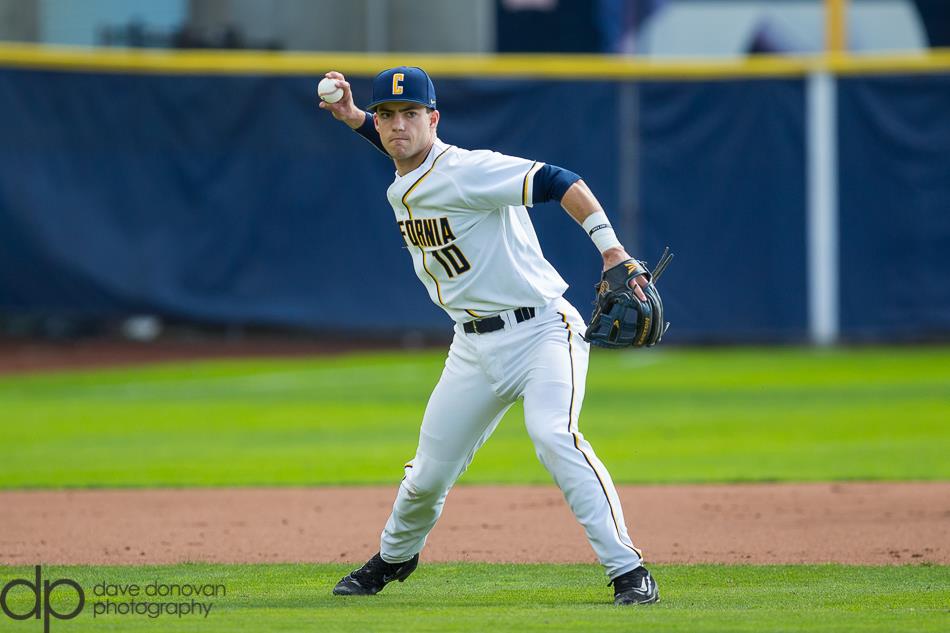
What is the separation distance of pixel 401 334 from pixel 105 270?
379cm

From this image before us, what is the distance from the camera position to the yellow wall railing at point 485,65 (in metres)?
17.2

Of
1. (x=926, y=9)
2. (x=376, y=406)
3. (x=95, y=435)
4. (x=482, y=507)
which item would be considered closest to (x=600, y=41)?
(x=926, y=9)

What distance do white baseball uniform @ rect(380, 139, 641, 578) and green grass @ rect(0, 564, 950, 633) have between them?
0.38m

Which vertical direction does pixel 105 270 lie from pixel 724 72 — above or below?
below

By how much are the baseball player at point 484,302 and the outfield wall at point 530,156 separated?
12.2 metres

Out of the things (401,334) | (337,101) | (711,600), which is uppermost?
(337,101)

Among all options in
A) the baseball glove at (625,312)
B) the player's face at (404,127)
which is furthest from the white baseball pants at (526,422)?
the player's face at (404,127)

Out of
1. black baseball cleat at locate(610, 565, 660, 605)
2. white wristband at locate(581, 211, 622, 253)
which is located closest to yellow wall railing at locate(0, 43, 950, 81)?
white wristband at locate(581, 211, 622, 253)

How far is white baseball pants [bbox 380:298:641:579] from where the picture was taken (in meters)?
4.57

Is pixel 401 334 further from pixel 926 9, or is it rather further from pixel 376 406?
pixel 926 9

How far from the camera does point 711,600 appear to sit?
15.4 ft

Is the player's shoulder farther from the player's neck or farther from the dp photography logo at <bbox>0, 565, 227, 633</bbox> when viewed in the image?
the dp photography logo at <bbox>0, 565, 227, 633</bbox>

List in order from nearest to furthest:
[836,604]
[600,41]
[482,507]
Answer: [836,604], [482,507], [600,41]

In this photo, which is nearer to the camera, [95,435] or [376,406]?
[95,435]
